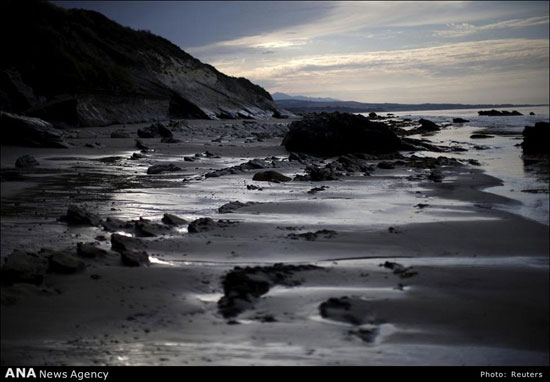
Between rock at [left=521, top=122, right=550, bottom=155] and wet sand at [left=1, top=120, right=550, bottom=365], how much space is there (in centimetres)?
1000

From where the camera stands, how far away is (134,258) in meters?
4.49

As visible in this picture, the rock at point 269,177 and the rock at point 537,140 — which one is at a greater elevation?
the rock at point 537,140

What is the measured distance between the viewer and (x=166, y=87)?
37.9 metres

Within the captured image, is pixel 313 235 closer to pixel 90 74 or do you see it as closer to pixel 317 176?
pixel 317 176

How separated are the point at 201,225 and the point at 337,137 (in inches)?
476

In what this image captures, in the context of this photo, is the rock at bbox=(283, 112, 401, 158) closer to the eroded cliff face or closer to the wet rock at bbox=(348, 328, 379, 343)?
the eroded cliff face

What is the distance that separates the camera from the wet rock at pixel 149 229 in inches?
218

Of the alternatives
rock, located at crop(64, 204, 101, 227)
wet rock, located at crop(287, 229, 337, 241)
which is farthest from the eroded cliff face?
wet rock, located at crop(287, 229, 337, 241)

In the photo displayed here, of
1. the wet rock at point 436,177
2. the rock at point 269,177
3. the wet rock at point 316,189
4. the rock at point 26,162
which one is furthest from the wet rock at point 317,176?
the rock at point 26,162

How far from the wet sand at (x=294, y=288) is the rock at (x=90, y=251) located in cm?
14

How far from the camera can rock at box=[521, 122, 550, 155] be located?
1650 cm

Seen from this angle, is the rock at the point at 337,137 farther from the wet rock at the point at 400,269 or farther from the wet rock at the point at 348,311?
the wet rock at the point at 348,311

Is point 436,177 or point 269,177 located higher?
point 269,177
